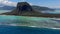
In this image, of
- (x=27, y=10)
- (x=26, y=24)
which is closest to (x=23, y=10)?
(x=27, y=10)

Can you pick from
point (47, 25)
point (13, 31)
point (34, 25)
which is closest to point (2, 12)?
point (13, 31)

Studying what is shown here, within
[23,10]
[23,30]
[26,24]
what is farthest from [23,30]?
[23,10]

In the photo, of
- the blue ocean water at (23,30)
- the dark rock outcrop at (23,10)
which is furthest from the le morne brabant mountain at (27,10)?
the blue ocean water at (23,30)

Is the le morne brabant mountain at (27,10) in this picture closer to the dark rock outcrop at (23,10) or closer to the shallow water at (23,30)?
the dark rock outcrop at (23,10)

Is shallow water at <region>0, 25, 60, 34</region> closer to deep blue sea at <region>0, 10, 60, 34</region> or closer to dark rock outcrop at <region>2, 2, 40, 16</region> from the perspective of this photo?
deep blue sea at <region>0, 10, 60, 34</region>

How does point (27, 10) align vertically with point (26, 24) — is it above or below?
above

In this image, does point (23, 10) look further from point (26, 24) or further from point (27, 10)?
point (26, 24)

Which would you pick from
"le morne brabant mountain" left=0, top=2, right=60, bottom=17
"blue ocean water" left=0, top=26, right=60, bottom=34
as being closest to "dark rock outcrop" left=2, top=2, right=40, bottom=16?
"le morne brabant mountain" left=0, top=2, right=60, bottom=17

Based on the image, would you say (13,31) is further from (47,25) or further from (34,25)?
(47,25)
